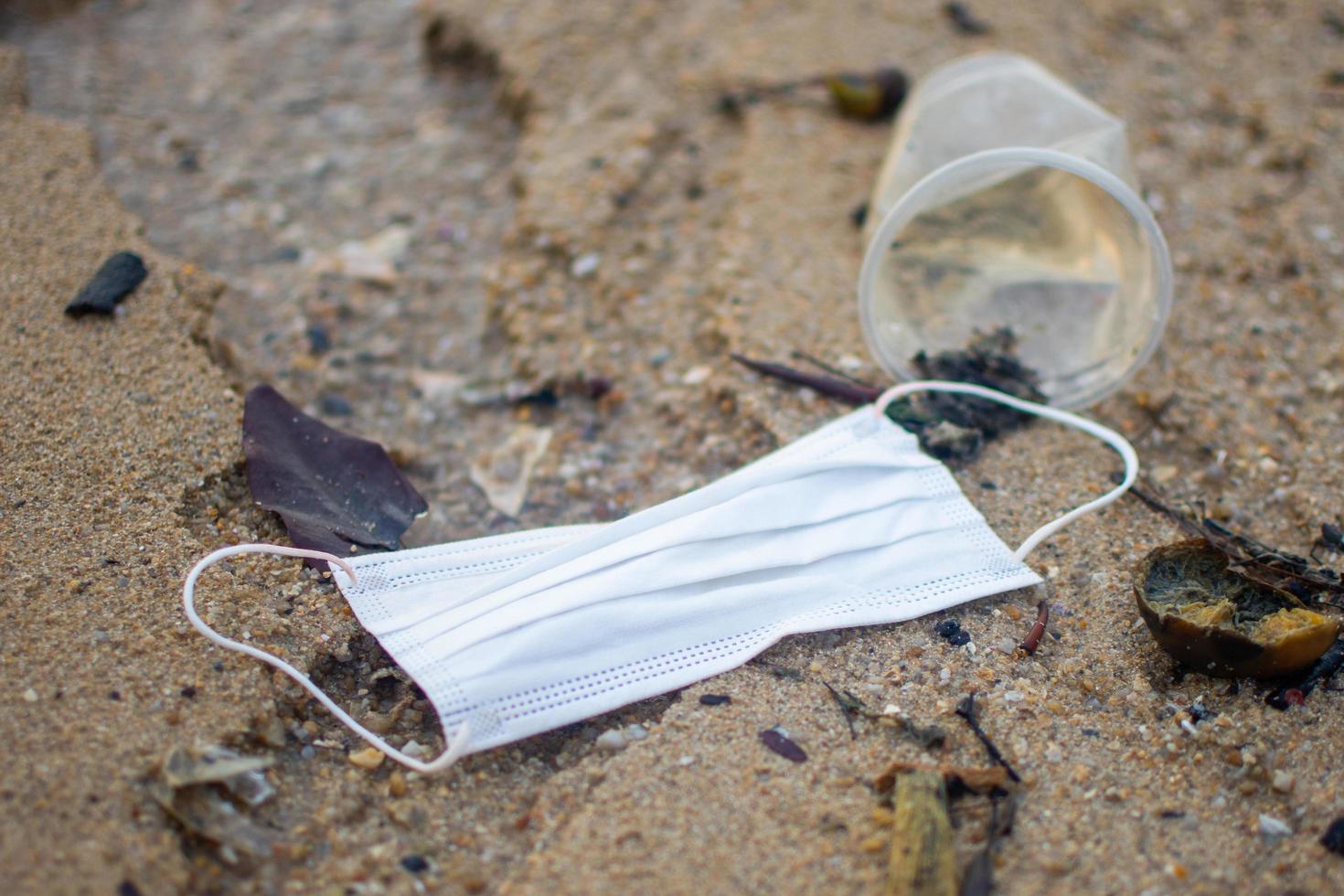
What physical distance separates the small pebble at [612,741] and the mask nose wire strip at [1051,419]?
82 cm

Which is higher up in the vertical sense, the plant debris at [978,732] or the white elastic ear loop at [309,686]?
the white elastic ear loop at [309,686]

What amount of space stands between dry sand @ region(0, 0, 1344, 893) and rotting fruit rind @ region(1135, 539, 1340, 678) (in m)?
0.07

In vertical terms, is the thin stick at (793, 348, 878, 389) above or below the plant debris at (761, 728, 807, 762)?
above

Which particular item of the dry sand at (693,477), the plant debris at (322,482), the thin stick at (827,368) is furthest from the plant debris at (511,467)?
the thin stick at (827,368)

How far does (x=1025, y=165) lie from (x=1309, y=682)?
1075 millimetres

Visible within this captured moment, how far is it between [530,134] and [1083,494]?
1.89 m

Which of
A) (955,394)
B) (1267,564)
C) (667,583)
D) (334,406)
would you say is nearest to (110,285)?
(334,406)

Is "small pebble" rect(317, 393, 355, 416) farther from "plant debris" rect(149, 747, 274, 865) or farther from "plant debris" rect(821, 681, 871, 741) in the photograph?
"plant debris" rect(821, 681, 871, 741)

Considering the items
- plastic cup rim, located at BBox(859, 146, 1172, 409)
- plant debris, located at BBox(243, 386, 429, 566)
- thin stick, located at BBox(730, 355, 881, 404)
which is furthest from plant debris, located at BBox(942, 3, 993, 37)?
plant debris, located at BBox(243, 386, 429, 566)

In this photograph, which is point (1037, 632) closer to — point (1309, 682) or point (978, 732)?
point (978, 732)

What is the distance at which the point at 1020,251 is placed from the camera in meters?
2.39

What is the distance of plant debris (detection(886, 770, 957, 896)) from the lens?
136cm

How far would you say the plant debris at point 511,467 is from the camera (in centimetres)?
219

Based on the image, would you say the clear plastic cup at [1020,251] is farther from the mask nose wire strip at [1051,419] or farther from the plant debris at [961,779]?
the plant debris at [961,779]
